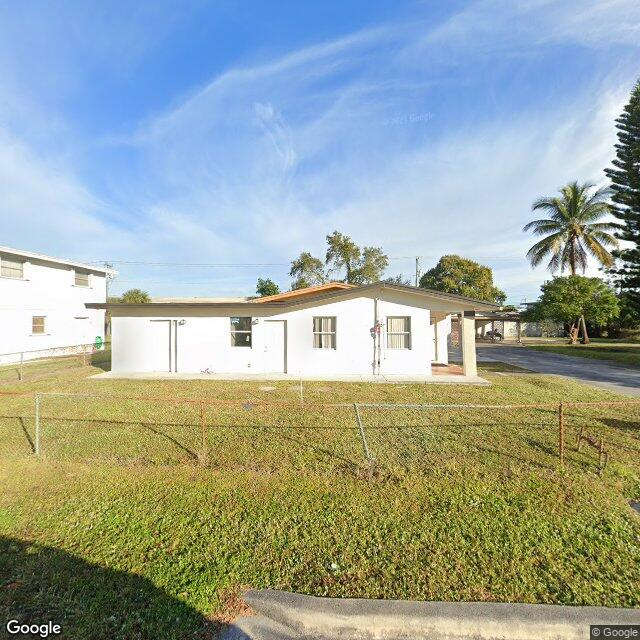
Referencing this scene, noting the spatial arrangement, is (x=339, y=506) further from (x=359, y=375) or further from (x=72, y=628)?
(x=359, y=375)

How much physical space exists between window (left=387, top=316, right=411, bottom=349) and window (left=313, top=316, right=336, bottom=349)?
212 centimetres

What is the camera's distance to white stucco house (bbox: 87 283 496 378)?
12.2 m

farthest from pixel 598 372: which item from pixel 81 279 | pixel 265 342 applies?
pixel 81 279

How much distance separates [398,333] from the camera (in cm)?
1230

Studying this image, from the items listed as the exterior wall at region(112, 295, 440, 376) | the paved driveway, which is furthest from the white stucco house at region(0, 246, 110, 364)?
the paved driveway

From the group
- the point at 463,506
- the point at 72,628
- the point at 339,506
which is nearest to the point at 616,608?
the point at 463,506

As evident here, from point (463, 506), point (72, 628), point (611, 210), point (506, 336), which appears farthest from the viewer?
point (506, 336)

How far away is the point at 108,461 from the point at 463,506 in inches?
193

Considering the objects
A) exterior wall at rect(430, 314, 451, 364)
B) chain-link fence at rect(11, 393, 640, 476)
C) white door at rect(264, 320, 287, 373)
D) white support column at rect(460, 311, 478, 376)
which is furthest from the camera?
exterior wall at rect(430, 314, 451, 364)

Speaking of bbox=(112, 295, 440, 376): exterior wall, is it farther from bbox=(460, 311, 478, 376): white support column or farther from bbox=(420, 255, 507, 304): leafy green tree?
bbox=(420, 255, 507, 304): leafy green tree

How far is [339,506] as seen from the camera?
3727 millimetres

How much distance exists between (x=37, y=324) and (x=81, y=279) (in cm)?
399

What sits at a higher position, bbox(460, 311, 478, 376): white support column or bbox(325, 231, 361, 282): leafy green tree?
bbox(325, 231, 361, 282): leafy green tree

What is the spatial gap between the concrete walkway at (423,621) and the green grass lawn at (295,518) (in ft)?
0.38
